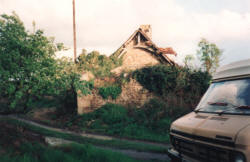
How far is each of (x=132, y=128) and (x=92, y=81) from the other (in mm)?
6476

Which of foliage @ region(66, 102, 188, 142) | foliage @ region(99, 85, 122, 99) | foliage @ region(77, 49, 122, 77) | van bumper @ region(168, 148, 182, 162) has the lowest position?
foliage @ region(66, 102, 188, 142)

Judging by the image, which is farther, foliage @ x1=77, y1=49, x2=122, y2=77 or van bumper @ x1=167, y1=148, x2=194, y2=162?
foliage @ x1=77, y1=49, x2=122, y2=77

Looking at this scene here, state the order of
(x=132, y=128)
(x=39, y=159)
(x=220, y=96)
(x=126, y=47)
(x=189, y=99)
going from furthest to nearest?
(x=126, y=47) → (x=189, y=99) → (x=132, y=128) → (x=39, y=159) → (x=220, y=96)

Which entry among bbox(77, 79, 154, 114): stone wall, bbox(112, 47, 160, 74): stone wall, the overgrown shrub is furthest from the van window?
bbox(112, 47, 160, 74): stone wall

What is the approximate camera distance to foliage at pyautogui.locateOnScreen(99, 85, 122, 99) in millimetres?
18453

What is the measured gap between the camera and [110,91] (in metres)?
18.5

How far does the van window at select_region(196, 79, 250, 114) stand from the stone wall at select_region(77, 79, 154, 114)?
1252 centimetres

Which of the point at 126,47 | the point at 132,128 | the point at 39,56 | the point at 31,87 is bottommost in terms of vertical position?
the point at 132,128

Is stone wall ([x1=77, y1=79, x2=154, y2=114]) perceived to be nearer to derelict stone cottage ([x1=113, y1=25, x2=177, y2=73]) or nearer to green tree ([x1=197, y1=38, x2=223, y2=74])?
derelict stone cottage ([x1=113, y1=25, x2=177, y2=73])

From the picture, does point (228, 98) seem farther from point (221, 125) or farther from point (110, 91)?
point (110, 91)

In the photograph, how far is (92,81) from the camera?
18.9 meters

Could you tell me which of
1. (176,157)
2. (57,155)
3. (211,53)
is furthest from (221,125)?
(211,53)

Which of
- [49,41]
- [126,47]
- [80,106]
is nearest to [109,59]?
[126,47]

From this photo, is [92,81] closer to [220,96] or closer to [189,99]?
[189,99]
